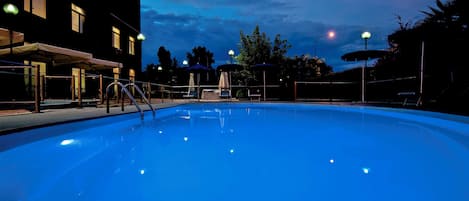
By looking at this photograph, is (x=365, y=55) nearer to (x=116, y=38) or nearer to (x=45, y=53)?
(x=45, y=53)

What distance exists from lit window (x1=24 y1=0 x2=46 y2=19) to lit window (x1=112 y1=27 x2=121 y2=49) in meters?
6.96

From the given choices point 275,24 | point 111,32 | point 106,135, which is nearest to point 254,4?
point 275,24

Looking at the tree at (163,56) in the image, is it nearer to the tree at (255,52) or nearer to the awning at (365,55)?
the tree at (255,52)

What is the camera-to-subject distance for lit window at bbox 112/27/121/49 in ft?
61.5

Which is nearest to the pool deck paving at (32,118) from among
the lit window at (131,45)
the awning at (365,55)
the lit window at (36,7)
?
the lit window at (36,7)

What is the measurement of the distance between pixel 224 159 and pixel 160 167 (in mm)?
663

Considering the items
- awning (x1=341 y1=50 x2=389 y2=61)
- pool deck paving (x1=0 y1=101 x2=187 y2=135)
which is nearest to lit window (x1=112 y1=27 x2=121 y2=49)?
pool deck paving (x1=0 y1=101 x2=187 y2=135)

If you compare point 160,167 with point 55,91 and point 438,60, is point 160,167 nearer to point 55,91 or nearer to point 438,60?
point 55,91

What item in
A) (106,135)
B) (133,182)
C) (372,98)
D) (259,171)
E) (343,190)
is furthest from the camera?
(372,98)

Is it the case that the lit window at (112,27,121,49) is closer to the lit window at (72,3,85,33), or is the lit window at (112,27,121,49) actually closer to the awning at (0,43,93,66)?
the lit window at (72,3,85,33)

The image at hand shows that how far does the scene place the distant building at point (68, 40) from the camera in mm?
7918

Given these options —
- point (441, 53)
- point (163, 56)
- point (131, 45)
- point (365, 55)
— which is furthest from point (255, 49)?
point (163, 56)

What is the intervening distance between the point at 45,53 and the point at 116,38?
40.0 feet

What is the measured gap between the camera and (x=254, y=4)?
4297cm
